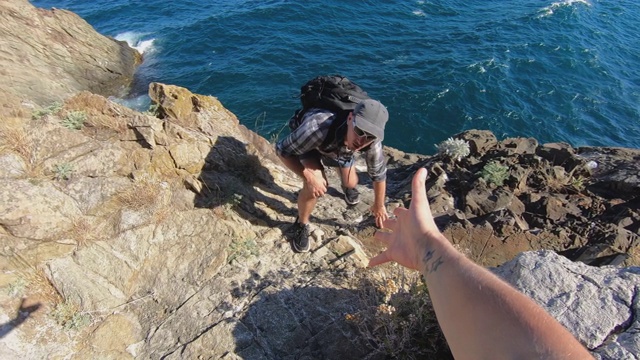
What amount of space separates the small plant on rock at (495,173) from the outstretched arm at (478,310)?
5426 millimetres

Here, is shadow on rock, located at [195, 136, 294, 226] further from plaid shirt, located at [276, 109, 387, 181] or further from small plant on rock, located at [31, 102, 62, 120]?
small plant on rock, located at [31, 102, 62, 120]

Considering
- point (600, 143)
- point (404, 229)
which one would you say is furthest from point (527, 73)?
point (404, 229)

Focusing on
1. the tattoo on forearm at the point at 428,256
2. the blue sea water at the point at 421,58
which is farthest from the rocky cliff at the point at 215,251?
the blue sea water at the point at 421,58

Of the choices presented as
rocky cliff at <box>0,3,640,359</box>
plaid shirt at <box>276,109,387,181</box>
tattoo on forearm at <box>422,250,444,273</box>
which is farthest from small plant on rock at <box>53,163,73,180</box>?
tattoo on forearm at <box>422,250,444,273</box>

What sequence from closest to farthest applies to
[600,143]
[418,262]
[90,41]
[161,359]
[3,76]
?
[418,262] < [161,359] < [3,76] < [600,143] < [90,41]

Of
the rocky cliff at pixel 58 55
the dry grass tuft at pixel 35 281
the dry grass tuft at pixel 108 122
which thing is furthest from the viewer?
the rocky cliff at pixel 58 55

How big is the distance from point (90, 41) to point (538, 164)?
73.6 ft

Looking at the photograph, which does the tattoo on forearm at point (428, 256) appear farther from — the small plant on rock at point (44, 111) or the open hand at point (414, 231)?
the small plant on rock at point (44, 111)

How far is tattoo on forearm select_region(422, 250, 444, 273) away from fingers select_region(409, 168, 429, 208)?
373 mm

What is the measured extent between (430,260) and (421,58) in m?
21.1

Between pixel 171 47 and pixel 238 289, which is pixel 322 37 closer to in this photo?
pixel 171 47

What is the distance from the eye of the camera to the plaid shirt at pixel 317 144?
485 cm

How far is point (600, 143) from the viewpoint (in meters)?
17.4

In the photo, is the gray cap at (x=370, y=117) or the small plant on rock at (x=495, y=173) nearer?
the gray cap at (x=370, y=117)
